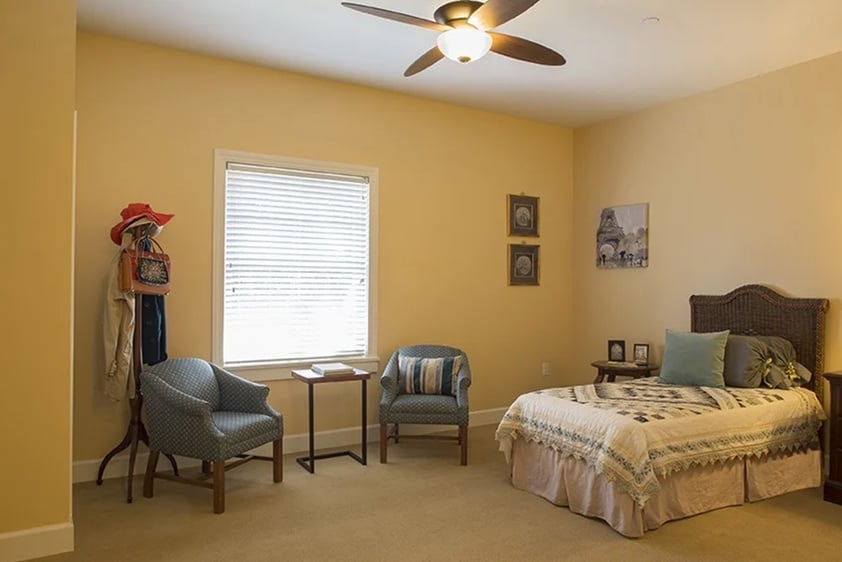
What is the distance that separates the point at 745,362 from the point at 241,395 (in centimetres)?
342

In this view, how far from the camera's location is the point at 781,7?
3.53 m

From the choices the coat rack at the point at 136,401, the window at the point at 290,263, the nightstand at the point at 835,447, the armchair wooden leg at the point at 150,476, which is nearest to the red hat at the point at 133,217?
the coat rack at the point at 136,401

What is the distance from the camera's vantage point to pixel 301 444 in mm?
4789

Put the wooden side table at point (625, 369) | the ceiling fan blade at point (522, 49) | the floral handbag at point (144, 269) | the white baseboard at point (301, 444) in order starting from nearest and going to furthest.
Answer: the ceiling fan blade at point (522, 49), the floral handbag at point (144, 269), the white baseboard at point (301, 444), the wooden side table at point (625, 369)

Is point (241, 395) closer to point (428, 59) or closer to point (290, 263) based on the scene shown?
point (290, 263)

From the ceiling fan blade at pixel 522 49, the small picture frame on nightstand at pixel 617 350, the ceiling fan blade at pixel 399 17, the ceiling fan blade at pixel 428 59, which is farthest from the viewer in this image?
the small picture frame on nightstand at pixel 617 350

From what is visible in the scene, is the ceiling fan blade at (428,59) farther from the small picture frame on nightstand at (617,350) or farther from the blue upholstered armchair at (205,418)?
the small picture frame on nightstand at (617,350)

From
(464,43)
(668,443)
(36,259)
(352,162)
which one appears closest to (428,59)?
(464,43)

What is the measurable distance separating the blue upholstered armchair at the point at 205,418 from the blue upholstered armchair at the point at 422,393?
88 cm

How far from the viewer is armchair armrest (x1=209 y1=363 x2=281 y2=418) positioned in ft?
13.3

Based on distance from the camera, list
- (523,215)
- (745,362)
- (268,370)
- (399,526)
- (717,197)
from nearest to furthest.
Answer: (399,526), (745,362), (268,370), (717,197), (523,215)

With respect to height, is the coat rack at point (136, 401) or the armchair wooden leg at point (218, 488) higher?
the coat rack at point (136, 401)

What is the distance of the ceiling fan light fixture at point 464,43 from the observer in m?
3.05

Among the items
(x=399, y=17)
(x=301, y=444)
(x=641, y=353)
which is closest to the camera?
(x=399, y=17)
